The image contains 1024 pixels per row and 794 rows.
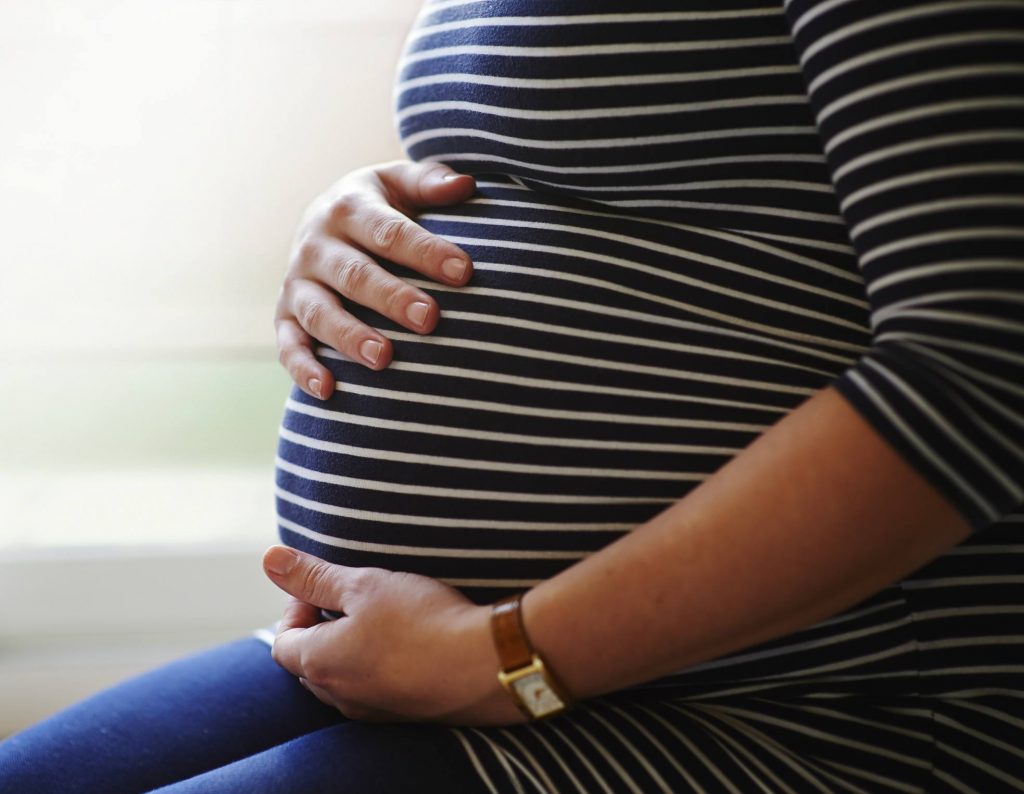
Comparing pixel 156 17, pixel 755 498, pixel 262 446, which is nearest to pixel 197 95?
pixel 156 17

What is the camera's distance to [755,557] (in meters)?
0.51

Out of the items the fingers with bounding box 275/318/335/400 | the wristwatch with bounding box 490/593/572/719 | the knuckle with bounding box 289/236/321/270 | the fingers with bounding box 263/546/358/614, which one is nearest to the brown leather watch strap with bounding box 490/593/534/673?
the wristwatch with bounding box 490/593/572/719

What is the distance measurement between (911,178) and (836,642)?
1.02 ft

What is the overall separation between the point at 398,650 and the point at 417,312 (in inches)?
9.2

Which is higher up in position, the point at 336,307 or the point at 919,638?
the point at 336,307

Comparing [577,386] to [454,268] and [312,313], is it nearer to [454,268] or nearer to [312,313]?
[454,268]

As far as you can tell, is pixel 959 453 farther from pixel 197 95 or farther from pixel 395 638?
pixel 197 95

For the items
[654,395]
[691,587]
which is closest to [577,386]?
[654,395]

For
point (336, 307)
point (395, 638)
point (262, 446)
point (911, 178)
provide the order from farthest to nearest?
point (262, 446), point (336, 307), point (395, 638), point (911, 178)

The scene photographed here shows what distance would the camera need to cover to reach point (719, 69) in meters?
0.58

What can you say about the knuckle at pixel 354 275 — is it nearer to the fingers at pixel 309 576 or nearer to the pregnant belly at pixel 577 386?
the pregnant belly at pixel 577 386

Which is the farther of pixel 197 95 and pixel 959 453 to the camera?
pixel 197 95

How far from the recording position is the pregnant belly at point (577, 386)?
62 cm

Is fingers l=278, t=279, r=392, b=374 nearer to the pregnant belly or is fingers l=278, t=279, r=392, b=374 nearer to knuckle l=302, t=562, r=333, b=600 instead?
the pregnant belly
